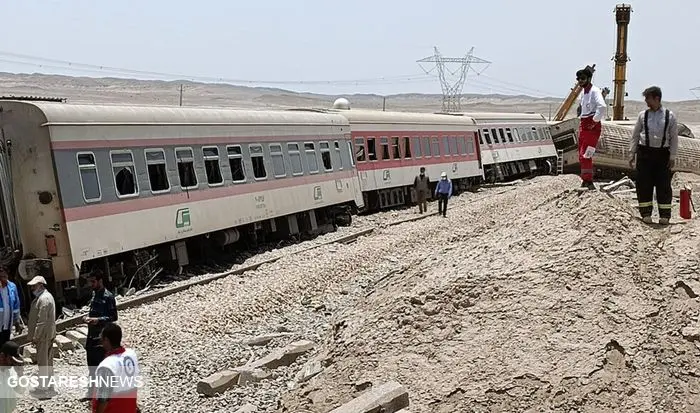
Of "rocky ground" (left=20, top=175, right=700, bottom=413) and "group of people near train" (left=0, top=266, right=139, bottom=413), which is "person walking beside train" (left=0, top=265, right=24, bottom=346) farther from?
"rocky ground" (left=20, top=175, right=700, bottom=413)

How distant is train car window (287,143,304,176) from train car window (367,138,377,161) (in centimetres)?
557

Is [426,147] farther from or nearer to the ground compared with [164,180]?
nearer to the ground

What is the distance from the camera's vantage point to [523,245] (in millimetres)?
9055

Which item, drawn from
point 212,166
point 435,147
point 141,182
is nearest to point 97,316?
point 141,182

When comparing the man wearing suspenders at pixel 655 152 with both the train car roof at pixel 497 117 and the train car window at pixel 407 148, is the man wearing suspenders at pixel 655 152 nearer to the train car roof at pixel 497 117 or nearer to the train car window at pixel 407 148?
the train car window at pixel 407 148

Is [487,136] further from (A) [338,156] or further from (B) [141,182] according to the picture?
(B) [141,182]

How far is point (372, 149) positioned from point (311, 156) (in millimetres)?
5129

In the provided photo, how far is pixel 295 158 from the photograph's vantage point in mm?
21141

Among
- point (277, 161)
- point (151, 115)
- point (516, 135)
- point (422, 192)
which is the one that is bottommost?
point (422, 192)

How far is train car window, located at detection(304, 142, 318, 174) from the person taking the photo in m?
21.9

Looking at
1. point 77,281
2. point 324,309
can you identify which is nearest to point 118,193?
point 77,281

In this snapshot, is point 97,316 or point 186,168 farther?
point 186,168

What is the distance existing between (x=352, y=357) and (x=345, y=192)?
635 inches

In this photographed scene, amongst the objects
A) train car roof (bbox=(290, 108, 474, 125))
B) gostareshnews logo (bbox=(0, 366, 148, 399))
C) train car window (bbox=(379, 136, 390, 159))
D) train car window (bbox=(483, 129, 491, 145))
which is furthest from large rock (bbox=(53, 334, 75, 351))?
train car window (bbox=(483, 129, 491, 145))
